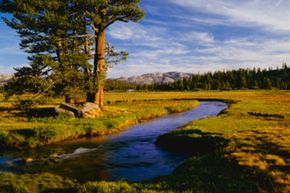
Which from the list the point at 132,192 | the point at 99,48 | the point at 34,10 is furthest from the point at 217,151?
→ the point at 34,10

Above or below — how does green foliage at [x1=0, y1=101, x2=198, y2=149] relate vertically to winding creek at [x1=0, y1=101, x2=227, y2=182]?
above

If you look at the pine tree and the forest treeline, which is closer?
the pine tree

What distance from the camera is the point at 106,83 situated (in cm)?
3375

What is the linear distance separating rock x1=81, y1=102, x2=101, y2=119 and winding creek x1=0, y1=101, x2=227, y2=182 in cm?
801

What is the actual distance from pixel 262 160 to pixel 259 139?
16.6 feet

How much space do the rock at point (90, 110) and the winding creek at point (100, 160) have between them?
8008mm

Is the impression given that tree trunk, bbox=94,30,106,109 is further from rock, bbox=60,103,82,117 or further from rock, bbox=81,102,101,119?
rock, bbox=60,103,82,117

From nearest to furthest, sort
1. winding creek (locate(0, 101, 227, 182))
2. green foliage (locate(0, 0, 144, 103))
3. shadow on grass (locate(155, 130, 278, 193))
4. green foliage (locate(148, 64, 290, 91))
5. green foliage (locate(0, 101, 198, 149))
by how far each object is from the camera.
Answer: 1. shadow on grass (locate(155, 130, 278, 193))
2. winding creek (locate(0, 101, 227, 182))
3. green foliage (locate(0, 101, 198, 149))
4. green foliage (locate(0, 0, 144, 103))
5. green foliage (locate(148, 64, 290, 91))

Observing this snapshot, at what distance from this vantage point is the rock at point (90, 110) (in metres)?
31.1

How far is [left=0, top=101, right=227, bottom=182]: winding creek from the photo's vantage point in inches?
573

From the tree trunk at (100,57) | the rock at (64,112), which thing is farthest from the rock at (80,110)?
the tree trunk at (100,57)

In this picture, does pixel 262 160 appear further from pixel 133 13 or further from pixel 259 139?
pixel 133 13

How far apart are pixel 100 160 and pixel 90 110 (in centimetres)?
1539

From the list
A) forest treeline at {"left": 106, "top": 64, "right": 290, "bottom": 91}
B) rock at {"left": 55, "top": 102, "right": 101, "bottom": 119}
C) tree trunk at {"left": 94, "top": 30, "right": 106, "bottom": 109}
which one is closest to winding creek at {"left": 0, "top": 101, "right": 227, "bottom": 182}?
rock at {"left": 55, "top": 102, "right": 101, "bottom": 119}
